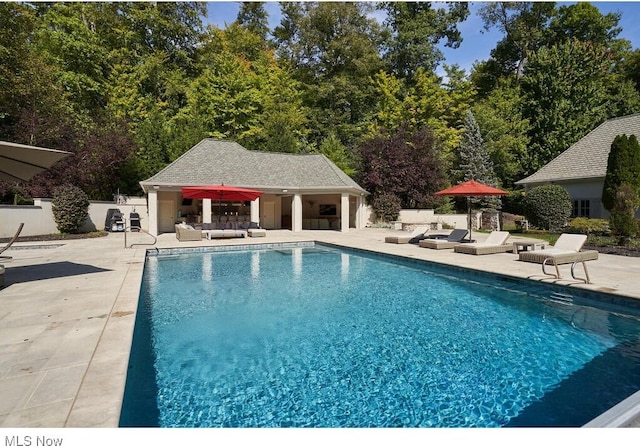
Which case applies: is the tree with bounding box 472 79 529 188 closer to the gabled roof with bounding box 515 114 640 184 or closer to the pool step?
the gabled roof with bounding box 515 114 640 184

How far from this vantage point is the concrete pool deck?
2.69 meters

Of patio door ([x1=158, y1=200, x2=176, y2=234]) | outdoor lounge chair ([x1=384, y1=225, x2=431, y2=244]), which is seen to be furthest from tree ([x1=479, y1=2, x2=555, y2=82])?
patio door ([x1=158, y1=200, x2=176, y2=234])

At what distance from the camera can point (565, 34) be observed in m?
35.5

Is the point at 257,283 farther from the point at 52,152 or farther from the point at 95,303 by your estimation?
the point at 52,152

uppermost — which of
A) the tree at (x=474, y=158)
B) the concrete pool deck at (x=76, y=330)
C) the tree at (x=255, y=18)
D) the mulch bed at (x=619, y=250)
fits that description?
the tree at (x=255, y=18)

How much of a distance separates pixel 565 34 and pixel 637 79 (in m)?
8.07

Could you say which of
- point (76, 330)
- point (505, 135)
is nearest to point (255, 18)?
point (505, 135)

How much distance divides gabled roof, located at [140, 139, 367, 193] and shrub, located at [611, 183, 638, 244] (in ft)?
41.3

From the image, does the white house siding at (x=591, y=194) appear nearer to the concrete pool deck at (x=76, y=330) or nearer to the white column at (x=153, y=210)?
the concrete pool deck at (x=76, y=330)

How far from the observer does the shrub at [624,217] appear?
13.0m

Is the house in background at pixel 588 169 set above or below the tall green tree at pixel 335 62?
below

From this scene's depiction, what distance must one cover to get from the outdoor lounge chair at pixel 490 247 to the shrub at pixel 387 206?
1233cm

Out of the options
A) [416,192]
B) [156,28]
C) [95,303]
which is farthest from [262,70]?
[95,303]

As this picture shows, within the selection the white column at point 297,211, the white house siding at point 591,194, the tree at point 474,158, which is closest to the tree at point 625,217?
the white house siding at point 591,194
